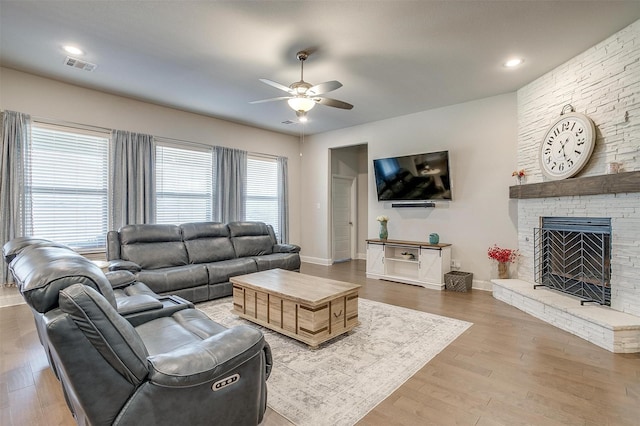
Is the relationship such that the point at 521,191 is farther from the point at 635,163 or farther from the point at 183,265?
the point at 183,265

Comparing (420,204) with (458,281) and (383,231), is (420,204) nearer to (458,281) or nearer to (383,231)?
(383,231)

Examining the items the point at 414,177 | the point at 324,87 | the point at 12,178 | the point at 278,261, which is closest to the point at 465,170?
the point at 414,177

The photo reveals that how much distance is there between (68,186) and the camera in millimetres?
4340

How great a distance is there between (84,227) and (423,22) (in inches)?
201

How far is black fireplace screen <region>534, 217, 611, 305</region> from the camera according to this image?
3.23 metres

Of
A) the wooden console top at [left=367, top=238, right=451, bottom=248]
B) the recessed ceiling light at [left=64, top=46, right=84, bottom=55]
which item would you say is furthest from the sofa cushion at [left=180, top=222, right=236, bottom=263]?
the wooden console top at [left=367, top=238, right=451, bottom=248]

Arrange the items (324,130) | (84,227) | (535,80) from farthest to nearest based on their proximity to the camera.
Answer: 1. (324,130)
2. (84,227)
3. (535,80)

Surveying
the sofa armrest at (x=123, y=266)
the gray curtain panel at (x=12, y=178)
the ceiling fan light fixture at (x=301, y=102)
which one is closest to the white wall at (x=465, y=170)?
the ceiling fan light fixture at (x=301, y=102)

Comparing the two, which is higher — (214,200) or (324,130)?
(324,130)

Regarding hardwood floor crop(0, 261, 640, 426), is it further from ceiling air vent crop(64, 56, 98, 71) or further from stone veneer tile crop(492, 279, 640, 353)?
ceiling air vent crop(64, 56, 98, 71)

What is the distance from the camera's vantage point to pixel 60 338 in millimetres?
1052

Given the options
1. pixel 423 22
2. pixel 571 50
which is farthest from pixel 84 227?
pixel 571 50

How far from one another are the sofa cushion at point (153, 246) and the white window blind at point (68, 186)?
0.76 m

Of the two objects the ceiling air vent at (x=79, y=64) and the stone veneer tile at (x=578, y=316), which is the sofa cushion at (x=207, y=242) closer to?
the ceiling air vent at (x=79, y=64)
